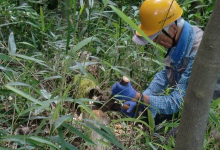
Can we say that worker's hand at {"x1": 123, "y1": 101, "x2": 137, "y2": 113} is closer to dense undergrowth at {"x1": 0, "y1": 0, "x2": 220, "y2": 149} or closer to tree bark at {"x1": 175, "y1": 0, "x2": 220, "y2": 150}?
dense undergrowth at {"x1": 0, "y1": 0, "x2": 220, "y2": 149}

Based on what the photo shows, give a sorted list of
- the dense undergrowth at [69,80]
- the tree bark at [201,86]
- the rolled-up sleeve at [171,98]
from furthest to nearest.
Result: the rolled-up sleeve at [171,98], the dense undergrowth at [69,80], the tree bark at [201,86]

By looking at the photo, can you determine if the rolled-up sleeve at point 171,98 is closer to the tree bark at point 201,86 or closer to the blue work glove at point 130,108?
the blue work glove at point 130,108

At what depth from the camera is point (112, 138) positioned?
4.76 feet

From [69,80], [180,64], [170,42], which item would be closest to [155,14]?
[170,42]

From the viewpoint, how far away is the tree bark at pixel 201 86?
3.84 feet

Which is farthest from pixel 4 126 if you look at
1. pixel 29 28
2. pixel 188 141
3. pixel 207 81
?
pixel 29 28

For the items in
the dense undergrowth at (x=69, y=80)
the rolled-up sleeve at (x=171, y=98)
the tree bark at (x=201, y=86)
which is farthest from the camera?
the rolled-up sleeve at (x=171, y=98)

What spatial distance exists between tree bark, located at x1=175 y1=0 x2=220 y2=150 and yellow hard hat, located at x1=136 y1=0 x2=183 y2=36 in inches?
51.9

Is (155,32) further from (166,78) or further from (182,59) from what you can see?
(166,78)

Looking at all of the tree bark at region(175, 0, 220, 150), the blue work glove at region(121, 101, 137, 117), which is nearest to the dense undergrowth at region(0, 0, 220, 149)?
the blue work glove at region(121, 101, 137, 117)

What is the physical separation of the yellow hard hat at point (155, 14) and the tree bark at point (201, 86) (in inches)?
51.9

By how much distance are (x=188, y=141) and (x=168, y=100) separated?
115cm

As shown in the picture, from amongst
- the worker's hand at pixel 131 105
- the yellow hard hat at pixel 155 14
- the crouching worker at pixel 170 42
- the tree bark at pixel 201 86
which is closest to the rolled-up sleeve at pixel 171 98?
the crouching worker at pixel 170 42

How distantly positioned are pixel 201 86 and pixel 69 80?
1363 millimetres
